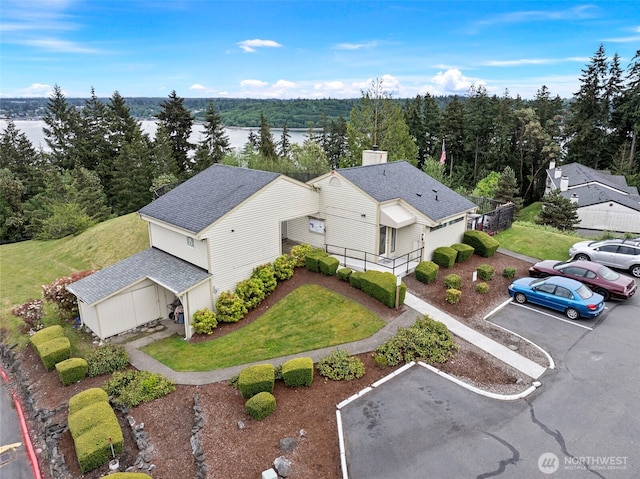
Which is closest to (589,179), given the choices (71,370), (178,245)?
(178,245)


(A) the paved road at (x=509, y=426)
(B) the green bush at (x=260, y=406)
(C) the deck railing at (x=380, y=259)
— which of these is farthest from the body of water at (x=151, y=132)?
(A) the paved road at (x=509, y=426)

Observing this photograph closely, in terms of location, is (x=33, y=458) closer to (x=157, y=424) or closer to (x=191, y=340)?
(x=157, y=424)

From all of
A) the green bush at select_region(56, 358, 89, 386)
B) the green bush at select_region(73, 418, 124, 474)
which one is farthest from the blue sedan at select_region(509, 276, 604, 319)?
the green bush at select_region(56, 358, 89, 386)

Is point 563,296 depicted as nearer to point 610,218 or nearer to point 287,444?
point 287,444

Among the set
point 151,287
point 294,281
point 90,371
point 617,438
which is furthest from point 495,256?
point 90,371

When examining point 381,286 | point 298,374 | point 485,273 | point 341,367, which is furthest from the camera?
point 485,273

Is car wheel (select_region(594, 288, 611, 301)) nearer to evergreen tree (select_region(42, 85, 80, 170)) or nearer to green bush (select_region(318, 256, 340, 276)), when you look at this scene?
green bush (select_region(318, 256, 340, 276))

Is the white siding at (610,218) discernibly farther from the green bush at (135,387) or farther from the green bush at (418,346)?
the green bush at (135,387)
